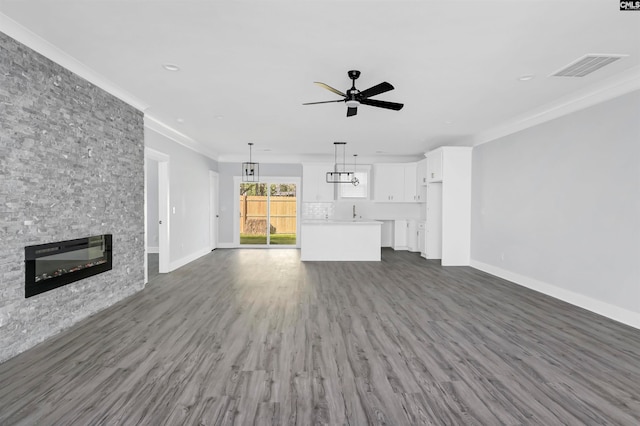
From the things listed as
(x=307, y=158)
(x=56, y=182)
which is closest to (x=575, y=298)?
(x=56, y=182)

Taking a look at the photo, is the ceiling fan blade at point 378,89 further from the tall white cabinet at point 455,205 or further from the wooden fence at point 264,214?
the wooden fence at point 264,214

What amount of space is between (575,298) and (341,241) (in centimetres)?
443

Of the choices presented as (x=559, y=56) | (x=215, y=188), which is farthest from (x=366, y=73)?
(x=215, y=188)

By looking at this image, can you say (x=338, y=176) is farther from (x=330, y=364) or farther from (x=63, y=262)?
(x=330, y=364)

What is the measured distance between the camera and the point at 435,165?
7.64 meters

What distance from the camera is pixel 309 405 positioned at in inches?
87.1

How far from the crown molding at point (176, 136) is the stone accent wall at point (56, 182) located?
85 cm

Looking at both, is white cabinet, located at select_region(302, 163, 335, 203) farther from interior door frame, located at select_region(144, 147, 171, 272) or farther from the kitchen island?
interior door frame, located at select_region(144, 147, 171, 272)

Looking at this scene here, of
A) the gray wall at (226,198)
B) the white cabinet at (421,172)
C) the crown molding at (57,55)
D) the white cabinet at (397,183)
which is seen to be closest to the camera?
the crown molding at (57,55)

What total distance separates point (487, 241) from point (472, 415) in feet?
16.9

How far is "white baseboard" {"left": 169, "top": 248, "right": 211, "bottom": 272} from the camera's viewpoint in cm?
667

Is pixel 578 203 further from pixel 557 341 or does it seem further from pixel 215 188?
pixel 215 188

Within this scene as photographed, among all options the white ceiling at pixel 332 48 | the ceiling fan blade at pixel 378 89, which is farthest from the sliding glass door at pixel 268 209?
the ceiling fan blade at pixel 378 89

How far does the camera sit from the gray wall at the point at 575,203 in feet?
12.8
